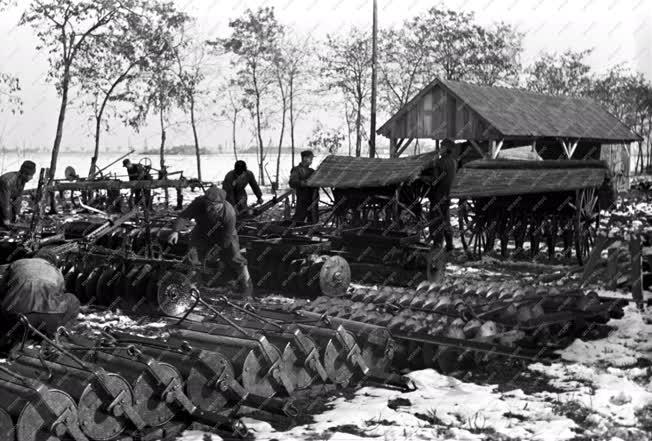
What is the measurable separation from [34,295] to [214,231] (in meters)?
3.68

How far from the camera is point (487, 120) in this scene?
24.5 metres

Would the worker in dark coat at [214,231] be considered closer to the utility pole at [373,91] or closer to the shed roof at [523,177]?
the shed roof at [523,177]

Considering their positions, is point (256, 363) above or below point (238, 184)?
below

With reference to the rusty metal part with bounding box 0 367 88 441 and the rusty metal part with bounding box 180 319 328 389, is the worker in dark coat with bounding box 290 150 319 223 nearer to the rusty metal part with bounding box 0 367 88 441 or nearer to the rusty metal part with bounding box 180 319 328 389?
the rusty metal part with bounding box 180 319 328 389

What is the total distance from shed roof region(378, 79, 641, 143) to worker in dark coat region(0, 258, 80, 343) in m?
19.5

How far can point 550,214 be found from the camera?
15.2 metres

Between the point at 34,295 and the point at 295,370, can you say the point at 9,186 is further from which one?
the point at 295,370

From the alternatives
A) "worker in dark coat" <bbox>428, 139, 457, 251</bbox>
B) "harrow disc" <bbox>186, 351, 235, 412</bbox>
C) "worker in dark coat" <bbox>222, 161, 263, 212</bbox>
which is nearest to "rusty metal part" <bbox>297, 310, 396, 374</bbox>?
"harrow disc" <bbox>186, 351, 235, 412</bbox>

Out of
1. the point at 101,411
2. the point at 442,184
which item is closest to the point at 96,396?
the point at 101,411

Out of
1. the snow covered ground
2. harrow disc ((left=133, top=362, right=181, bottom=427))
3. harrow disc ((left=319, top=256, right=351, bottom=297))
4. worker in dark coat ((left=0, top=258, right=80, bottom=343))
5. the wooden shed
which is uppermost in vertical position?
the wooden shed

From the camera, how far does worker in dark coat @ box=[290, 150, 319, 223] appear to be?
14328 mm

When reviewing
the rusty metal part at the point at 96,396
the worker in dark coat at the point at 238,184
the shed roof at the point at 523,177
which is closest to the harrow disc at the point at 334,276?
the worker in dark coat at the point at 238,184

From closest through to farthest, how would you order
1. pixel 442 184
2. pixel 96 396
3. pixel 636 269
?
pixel 96 396 < pixel 636 269 < pixel 442 184

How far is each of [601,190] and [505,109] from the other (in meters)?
11.8
